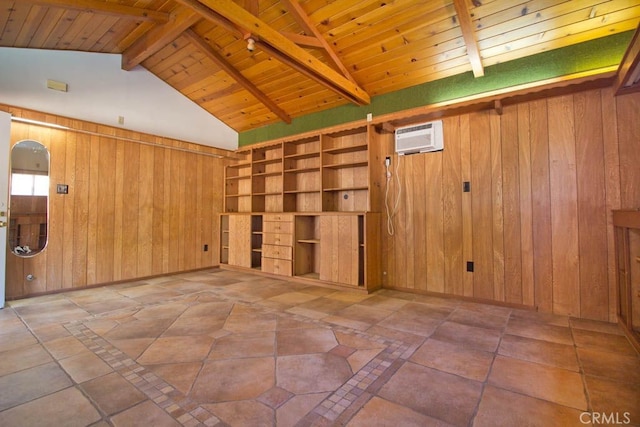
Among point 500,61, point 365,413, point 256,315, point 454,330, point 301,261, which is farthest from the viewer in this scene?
point 301,261

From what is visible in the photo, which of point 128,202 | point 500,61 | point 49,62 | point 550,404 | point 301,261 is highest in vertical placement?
point 49,62

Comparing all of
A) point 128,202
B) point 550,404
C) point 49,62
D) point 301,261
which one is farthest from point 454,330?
point 49,62

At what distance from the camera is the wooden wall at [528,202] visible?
2.79 metres

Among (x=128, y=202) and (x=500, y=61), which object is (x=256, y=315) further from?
(x=500, y=61)

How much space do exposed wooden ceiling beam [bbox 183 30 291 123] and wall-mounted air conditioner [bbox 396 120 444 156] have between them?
2.28 metres

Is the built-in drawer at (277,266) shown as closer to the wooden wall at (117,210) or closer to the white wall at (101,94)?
the wooden wall at (117,210)

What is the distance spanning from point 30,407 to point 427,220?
371 centimetres

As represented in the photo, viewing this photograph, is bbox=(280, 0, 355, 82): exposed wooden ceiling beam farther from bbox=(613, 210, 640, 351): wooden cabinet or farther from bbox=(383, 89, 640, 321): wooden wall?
bbox=(613, 210, 640, 351): wooden cabinet

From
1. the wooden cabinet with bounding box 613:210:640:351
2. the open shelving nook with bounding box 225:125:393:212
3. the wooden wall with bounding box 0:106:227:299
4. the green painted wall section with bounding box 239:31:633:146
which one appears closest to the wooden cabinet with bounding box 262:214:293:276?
the open shelving nook with bounding box 225:125:393:212

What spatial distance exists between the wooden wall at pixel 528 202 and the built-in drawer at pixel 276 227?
1692 millimetres

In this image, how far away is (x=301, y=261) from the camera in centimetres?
469

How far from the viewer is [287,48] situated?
3.16 metres

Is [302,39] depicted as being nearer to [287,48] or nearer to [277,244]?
[287,48]

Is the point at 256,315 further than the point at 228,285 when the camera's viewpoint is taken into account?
No
